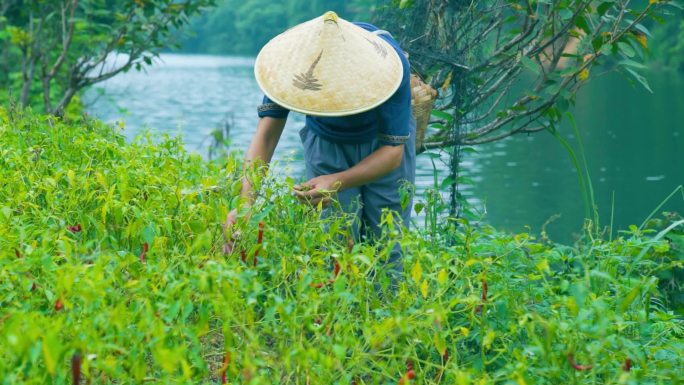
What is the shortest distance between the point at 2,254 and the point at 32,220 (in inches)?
27.4

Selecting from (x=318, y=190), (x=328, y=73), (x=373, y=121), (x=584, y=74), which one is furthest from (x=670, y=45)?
(x=318, y=190)

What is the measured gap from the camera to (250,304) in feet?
7.14

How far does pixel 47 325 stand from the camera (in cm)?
194

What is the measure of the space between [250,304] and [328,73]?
1263 mm

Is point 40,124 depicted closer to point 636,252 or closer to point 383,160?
point 383,160

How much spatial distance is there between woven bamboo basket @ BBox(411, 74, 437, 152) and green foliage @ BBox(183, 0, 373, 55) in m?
54.3

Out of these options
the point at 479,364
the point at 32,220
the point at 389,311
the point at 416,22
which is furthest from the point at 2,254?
the point at 416,22

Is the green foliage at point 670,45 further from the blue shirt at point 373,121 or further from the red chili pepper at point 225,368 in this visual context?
the red chili pepper at point 225,368

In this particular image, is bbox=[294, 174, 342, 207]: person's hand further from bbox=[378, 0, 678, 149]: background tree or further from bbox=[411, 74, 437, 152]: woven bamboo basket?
bbox=[378, 0, 678, 149]: background tree

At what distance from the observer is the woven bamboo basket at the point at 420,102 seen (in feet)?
13.6

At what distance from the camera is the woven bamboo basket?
13.6 ft

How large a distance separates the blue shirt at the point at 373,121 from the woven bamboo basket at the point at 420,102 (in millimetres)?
493

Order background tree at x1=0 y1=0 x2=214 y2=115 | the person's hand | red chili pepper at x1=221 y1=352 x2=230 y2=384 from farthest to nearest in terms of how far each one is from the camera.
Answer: background tree at x1=0 y1=0 x2=214 y2=115, the person's hand, red chili pepper at x1=221 y1=352 x2=230 y2=384

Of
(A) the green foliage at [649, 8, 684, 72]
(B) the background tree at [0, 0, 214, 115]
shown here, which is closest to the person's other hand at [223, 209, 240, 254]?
(B) the background tree at [0, 0, 214, 115]
